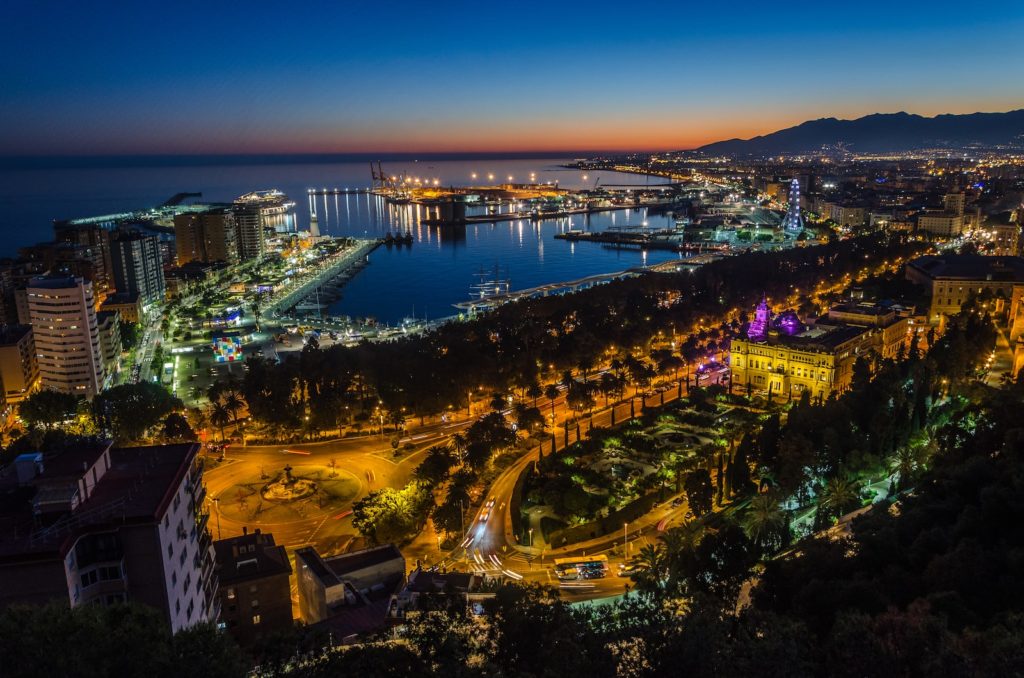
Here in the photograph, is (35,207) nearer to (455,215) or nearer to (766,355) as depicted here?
(455,215)

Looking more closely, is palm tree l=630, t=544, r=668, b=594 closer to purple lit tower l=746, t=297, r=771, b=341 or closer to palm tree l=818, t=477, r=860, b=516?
palm tree l=818, t=477, r=860, b=516

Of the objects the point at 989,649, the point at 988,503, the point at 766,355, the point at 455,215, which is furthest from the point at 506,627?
the point at 455,215

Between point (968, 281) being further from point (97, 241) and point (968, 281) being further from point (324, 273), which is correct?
point (97, 241)

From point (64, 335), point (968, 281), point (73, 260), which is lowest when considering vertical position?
point (64, 335)

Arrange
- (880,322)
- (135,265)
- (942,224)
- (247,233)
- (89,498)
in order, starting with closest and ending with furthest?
→ (89,498)
(880,322)
(135,265)
(942,224)
(247,233)

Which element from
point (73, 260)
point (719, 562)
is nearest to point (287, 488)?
point (719, 562)

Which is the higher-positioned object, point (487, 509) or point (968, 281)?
point (968, 281)

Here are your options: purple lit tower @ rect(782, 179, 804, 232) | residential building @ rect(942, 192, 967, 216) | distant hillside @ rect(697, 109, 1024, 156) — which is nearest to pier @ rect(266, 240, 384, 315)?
purple lit tower @ rect(782, 179, 804, 232)

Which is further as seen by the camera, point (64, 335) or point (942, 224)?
point (942, 224)
